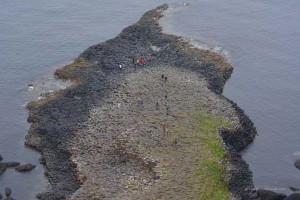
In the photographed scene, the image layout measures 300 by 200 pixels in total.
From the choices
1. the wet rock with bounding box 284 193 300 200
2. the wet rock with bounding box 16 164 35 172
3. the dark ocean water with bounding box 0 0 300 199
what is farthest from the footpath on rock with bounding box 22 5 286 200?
the wet rock with bounding box 284 193 300 200

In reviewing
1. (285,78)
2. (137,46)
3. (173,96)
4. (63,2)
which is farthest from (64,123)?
(63,2)

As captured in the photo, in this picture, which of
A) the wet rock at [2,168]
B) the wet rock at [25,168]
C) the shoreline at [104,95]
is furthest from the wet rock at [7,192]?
the shoreline at [104,95]

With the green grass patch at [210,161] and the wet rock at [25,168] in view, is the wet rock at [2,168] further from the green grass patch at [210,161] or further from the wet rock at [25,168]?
the green grass patch at [210,161]

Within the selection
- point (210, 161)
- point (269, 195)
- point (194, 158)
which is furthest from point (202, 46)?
point (269, 195)

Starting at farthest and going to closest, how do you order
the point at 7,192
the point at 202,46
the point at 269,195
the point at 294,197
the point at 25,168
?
the point at 202,46 → the point at 25,168 → the point at 7,192 → the point at 269,195 → the point at 294,197

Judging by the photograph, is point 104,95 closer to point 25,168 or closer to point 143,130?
point 143,130

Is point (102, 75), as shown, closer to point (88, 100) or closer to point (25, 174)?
point (88, 100)

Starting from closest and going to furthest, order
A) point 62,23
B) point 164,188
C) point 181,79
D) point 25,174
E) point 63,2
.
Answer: point 164,188 → point 25,174 → point 181,79 → point 62,23 → point 63,2
